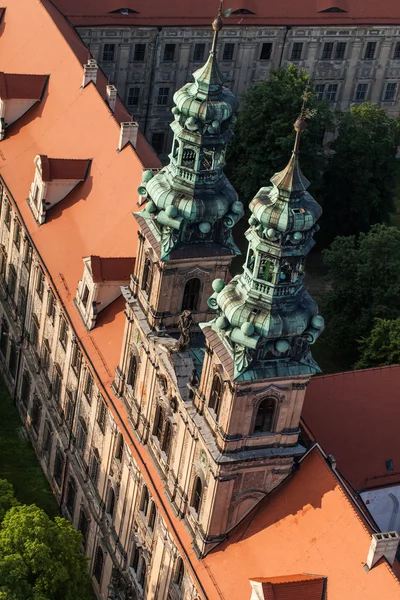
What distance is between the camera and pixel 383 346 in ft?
281

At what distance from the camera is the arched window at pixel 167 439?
214ft

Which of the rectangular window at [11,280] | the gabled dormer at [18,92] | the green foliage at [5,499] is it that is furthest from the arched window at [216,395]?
the gabled dormer at [18,92]

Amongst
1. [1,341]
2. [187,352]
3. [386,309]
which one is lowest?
[1,341]

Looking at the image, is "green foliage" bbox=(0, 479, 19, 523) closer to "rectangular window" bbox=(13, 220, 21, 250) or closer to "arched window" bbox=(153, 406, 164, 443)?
"arched window" bbox=(153, 406, 164, 443)

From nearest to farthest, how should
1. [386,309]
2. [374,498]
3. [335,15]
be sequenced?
1. [374,498]
2. [386,309]
3. [335,15]

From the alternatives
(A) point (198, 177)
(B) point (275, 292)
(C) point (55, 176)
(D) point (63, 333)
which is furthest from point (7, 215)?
(B) point (275, 292)

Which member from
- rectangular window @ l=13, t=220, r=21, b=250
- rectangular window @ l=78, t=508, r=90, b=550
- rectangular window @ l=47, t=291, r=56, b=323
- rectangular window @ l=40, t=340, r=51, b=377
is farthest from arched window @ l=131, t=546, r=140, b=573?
rectangular window @ l=13, t=220, r=21, b=250

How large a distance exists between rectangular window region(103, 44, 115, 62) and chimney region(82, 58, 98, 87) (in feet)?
→ 86.8

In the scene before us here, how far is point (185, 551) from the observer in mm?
63594

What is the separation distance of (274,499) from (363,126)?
49.2 metres

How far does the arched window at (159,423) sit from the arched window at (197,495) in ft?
14.5

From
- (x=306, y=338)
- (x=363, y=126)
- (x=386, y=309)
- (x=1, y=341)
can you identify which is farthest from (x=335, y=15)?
(x=306, y=338)

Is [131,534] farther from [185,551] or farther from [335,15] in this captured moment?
[335,15]

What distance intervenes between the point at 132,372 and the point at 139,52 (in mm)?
48705
